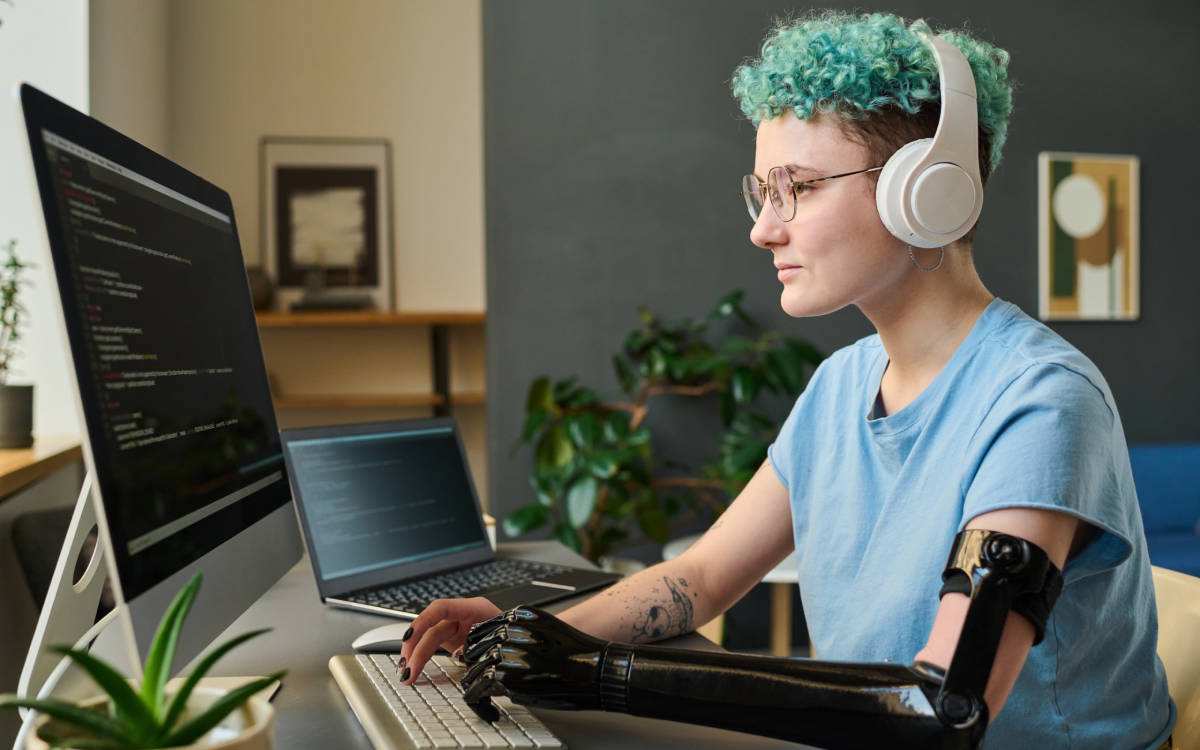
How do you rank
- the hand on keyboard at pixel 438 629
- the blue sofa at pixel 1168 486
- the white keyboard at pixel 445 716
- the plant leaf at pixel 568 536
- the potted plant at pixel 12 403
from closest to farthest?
the white keyboard at pixel 445 716 < the hand on keyboard at pixel 438 629 < the potted plant at pixel 12 403 < the plant leaf at pixel 568 536 < the blue sofa at pixel 1168 486

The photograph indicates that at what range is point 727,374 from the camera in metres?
3.32

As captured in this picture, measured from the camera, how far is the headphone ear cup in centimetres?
103

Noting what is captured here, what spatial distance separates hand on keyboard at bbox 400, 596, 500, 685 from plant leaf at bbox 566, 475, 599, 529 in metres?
1.87

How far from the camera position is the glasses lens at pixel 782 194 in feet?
3.58

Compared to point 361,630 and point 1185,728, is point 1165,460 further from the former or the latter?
point 361,630

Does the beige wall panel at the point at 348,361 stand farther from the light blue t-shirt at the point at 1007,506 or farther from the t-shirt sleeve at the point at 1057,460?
the t-shirt sleeve at the point at 1057,460

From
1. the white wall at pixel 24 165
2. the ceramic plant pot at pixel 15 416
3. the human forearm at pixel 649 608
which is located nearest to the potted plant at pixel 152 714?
the human forearm at pixel 649 608

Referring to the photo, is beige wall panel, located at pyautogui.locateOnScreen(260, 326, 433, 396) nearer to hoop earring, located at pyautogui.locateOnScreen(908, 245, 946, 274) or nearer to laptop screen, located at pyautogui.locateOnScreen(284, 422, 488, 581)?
laptop screen, located at pyautogui.locateOnScreen(284, 422, 488, 581)

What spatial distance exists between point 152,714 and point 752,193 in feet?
2.91

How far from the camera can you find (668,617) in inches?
45.9

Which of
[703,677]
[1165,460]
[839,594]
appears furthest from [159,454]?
[1165,460]

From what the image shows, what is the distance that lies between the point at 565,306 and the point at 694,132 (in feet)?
2.52

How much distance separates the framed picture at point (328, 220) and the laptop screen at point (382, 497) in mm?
3268

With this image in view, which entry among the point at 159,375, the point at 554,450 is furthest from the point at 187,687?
the point at 554,450
